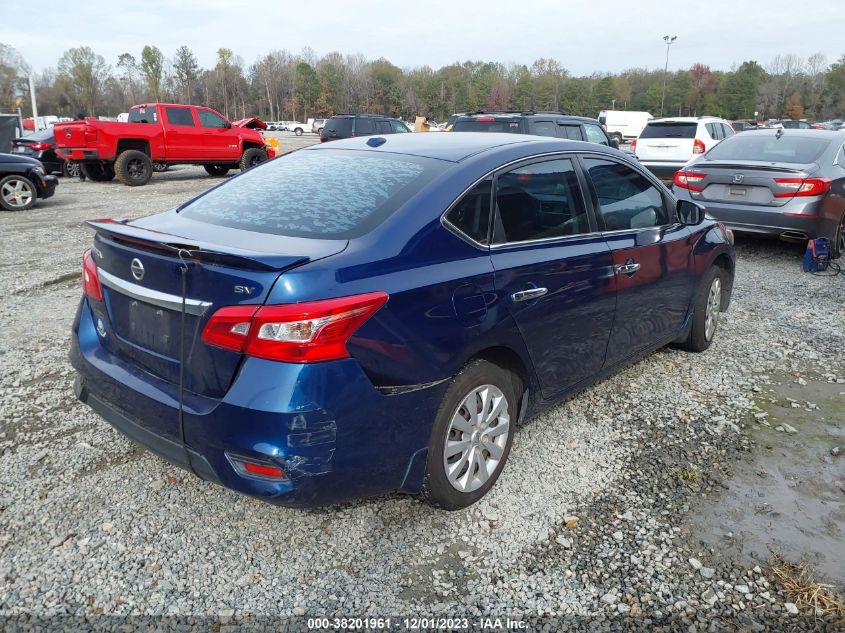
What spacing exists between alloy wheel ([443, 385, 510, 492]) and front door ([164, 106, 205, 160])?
1637cm

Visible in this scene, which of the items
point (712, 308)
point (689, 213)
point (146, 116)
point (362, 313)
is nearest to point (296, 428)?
point (362, 313)

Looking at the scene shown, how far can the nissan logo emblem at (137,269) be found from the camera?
270 cm

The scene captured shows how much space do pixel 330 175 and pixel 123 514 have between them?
1.86 m

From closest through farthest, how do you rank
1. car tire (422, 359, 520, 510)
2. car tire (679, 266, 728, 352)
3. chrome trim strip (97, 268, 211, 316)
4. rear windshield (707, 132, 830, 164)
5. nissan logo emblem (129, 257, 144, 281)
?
1. chrome trim strip (97, 268, 211, 316)
2. nissan logo emblem (129, 257, 144, 281)
3. car tire (422, 359, 520, 510)
4. car tire (679, 266, 728, 352)
5. rear windshield (707, 132, 830, 164)

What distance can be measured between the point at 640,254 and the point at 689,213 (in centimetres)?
85

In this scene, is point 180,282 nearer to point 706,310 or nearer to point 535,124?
point 706,310

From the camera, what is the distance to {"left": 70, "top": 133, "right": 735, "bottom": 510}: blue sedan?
242cm

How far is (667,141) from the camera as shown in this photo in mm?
15609

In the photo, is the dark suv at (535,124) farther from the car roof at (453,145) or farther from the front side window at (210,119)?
the front side window at (210,119)

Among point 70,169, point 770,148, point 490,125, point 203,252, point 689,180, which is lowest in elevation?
point 70,169

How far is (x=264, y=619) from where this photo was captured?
8.10 feet

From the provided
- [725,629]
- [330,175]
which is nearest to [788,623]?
[725,629]

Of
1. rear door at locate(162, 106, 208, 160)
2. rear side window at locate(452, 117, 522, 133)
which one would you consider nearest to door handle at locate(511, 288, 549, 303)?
rear side window at locate(452, 117, 522, 133)

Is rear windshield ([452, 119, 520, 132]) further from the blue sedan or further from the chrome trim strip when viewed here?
the chrome trim strip
